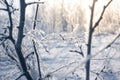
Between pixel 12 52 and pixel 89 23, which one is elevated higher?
pixel 89 23

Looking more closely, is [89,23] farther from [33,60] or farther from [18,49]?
[33,60]

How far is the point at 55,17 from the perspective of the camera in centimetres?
1967

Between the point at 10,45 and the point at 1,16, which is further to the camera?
the point at 1,16

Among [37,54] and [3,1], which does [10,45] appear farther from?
[3,1]

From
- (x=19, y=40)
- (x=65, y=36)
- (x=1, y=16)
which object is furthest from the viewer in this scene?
(x=1, y=16)

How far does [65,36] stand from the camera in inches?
64.8

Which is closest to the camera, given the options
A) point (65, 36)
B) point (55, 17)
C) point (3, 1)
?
point (3, 1)

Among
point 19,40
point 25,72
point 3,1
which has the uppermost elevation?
point 3,1

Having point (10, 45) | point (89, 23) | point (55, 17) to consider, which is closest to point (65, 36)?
point (10, 45)

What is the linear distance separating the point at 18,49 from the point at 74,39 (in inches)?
25.1

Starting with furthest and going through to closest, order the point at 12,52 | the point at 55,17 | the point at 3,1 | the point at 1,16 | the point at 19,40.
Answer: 1. the point at 55,17
2. the point at 1,16
3. the point at 12,52
4. the point at 3,1
5. the point at 19,40

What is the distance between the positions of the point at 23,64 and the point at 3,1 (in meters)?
0.27

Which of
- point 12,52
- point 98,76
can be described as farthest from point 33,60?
point 98,76

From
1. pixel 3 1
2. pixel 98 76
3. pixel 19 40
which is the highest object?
pixel 3 1
